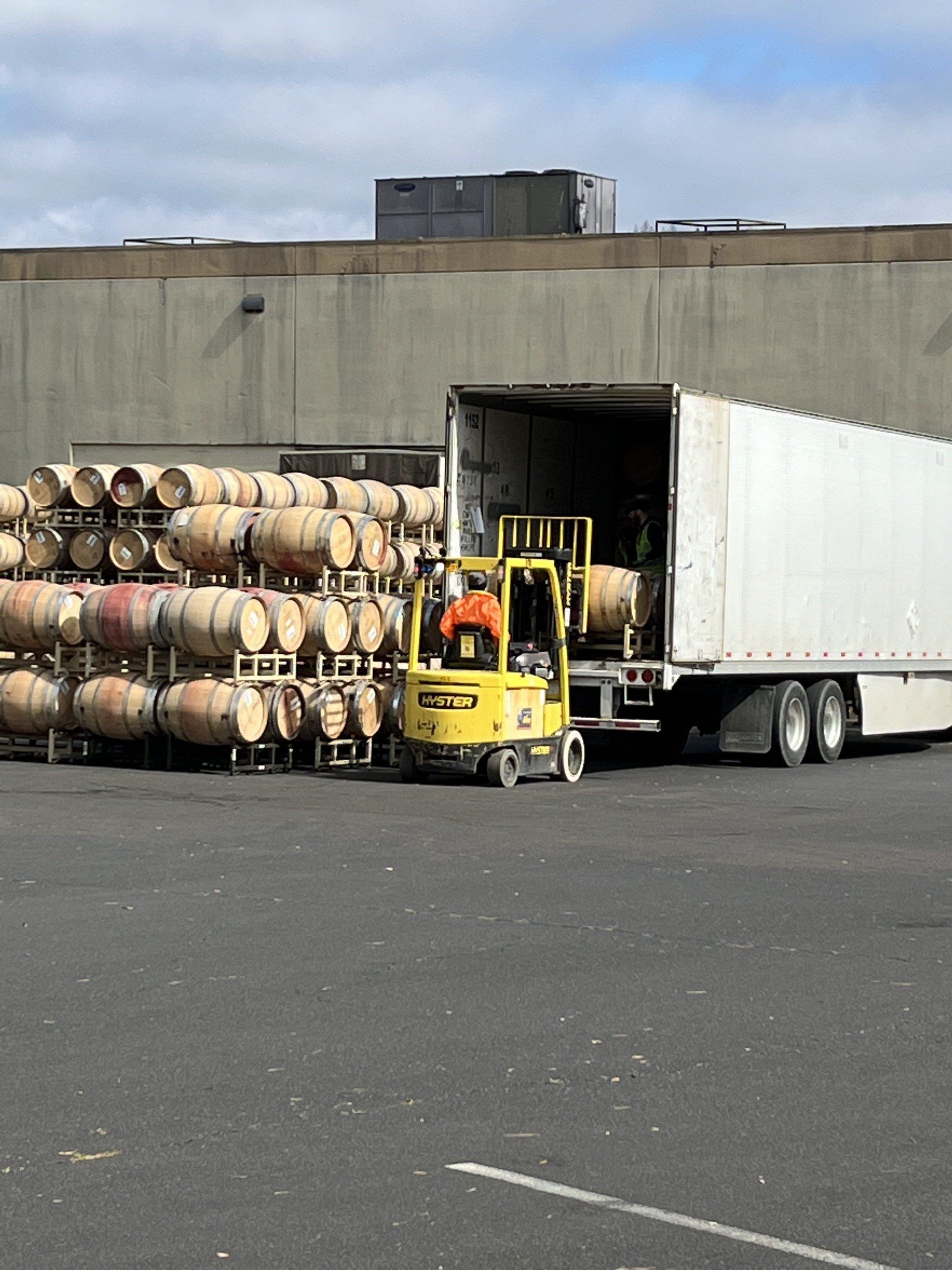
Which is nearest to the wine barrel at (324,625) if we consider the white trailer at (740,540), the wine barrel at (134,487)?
the white trailer at (740,540)

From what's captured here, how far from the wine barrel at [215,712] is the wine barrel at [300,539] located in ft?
5.27

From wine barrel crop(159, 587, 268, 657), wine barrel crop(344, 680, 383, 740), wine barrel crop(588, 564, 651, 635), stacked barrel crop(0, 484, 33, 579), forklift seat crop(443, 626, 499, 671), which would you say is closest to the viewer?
forklift seat crop(443, 626, 499, 671)

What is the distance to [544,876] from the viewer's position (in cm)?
1246

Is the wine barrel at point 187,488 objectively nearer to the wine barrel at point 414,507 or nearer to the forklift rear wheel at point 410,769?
the wine barrel at point 414,507

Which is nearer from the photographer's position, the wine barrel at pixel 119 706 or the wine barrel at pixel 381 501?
the wine barrel at pixel 119 706

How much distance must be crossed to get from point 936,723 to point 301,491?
918cm

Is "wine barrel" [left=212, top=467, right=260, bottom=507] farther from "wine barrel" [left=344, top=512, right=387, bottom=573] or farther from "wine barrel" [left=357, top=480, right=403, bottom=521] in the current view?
"wine barrel" [left=357, top=480, right=403, bottom=521]

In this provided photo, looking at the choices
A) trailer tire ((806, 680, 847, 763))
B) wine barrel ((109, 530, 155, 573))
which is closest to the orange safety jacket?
wine barrel ((109, 530, 155, 573))

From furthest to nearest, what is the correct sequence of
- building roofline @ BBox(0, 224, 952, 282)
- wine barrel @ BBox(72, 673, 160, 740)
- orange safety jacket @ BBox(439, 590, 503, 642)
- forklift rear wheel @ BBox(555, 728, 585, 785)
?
building roofline @ BBox(0, 224, 952, 282) < wine barrel @ BBox(72, 673, 160, 740) < forklift rear wheel @ BBox(555, 728, 585, 785) < orange safety jacket @ BBox(439, 590, 503, 642)

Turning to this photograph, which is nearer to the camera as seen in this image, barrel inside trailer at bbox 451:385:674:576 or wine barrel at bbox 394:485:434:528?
barrel inside trailer at bbox 451:385:674:576

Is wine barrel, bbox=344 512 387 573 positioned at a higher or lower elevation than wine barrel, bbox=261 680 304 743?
higher

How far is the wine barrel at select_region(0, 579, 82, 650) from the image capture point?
2088 centimetres

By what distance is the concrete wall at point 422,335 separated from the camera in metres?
30.5

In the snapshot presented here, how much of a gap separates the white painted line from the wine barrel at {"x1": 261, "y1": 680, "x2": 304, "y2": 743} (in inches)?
564
